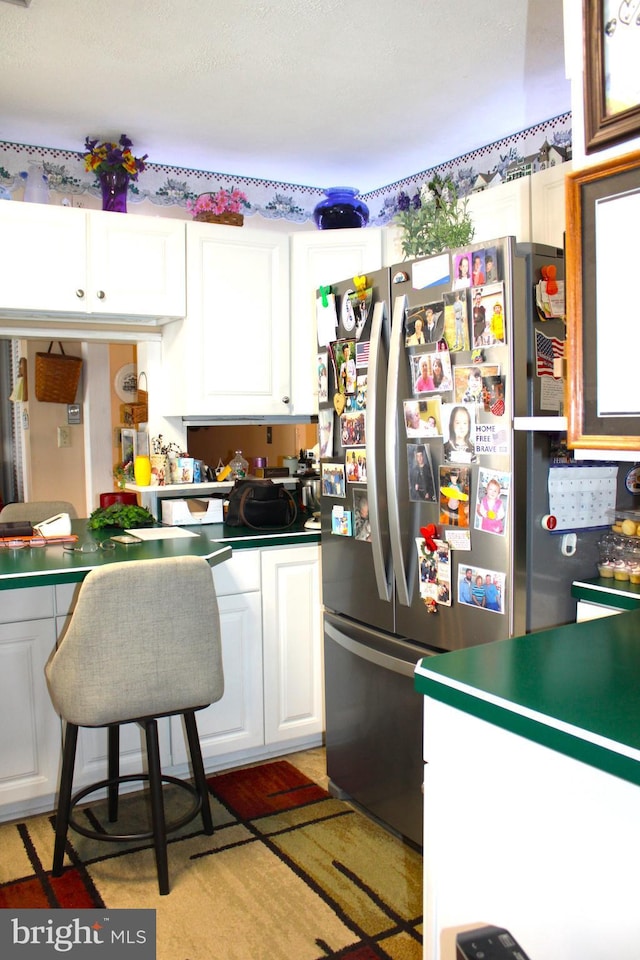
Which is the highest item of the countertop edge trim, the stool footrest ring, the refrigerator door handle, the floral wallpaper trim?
the floral wallpaper trim

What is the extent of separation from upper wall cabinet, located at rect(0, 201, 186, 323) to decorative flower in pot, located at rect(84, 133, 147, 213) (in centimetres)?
18

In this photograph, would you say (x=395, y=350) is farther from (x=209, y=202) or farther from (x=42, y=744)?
(x=42, y=744)

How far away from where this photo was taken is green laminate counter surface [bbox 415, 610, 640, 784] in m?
1.10

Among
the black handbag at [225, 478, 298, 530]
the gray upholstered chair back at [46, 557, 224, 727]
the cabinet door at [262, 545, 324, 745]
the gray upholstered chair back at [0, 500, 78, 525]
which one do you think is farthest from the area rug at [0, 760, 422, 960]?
the gray upholstered chair back at [0, 500, 78, 525]

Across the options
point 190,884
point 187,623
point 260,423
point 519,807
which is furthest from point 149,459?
point 519,807

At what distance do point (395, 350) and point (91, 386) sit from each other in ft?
9.09

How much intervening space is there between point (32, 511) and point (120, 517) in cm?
37

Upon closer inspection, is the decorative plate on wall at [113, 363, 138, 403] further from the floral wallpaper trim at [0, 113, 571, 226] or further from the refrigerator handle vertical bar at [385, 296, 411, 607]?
the refrigerator handle vertical bar at [385, 296, 411, 607]

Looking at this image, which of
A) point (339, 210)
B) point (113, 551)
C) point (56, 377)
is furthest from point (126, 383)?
point (113, 551)

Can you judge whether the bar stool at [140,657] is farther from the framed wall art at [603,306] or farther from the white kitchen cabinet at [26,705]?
the framed wall art at [603,306]

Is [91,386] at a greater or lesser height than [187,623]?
greater

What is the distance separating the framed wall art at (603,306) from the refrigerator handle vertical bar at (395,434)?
998 millimetres

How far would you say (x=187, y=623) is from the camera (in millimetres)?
2203

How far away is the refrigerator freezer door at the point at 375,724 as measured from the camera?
2.36 m
